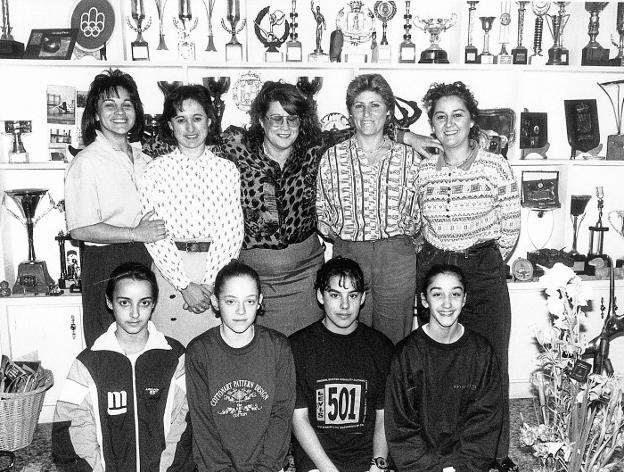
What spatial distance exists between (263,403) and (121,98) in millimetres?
1353

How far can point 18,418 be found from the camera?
2947 mm

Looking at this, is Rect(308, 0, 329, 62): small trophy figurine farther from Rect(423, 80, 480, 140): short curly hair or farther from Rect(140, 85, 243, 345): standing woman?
Rect(140, 85, 243, 345): standing woman

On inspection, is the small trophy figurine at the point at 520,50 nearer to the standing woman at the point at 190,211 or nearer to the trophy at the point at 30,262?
the standing woman at the point at 190,211

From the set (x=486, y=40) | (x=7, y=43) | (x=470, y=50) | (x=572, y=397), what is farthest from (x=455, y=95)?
(x=7, y=43)

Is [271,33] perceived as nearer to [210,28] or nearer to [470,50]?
[210,28]

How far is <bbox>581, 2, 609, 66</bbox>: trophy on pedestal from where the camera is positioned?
3.56 meters

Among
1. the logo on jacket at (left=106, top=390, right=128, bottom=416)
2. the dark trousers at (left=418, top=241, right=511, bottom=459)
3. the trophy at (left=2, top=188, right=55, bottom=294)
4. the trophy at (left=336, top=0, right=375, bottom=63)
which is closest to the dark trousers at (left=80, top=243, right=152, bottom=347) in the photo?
the logo on jacket at (left=106, top=390, right=128, bottom=416)

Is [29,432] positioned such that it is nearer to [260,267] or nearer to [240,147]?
[260,267]

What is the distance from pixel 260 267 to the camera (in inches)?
106

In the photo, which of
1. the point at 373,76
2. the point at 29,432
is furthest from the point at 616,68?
the point at 29,432

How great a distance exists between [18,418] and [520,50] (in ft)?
10.4

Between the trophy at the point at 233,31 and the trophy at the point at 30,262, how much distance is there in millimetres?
1216

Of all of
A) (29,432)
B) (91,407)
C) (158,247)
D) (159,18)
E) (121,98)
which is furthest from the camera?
(159,18)

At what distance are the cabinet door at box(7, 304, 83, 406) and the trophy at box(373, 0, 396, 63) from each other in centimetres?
208
